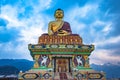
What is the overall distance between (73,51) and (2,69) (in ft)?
108

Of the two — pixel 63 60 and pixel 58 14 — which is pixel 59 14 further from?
pixel 63 60

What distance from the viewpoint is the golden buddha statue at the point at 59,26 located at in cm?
2122

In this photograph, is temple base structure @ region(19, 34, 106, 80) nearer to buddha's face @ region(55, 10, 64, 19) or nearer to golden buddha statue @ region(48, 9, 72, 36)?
golden buddha statue @ region(48, 9, 72, 36)

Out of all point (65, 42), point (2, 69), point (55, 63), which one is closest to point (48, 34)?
point (65, 42)

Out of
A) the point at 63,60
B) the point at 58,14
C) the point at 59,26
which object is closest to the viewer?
the point at 63,60

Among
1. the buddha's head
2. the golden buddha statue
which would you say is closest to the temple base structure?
the golden buddha statue

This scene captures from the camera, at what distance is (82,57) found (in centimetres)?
1958

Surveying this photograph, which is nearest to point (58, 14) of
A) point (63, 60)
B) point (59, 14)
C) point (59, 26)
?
point (59, 14)

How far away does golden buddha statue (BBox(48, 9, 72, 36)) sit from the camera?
21219 mm

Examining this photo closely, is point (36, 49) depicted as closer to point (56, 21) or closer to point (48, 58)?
point (48, 58)

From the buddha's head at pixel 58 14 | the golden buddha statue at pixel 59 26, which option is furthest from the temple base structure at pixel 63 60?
the buddha's head at pixel 58 14

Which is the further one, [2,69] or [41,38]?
[2,69]

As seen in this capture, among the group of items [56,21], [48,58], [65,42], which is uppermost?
[56,21]

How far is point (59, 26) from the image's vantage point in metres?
21.6
